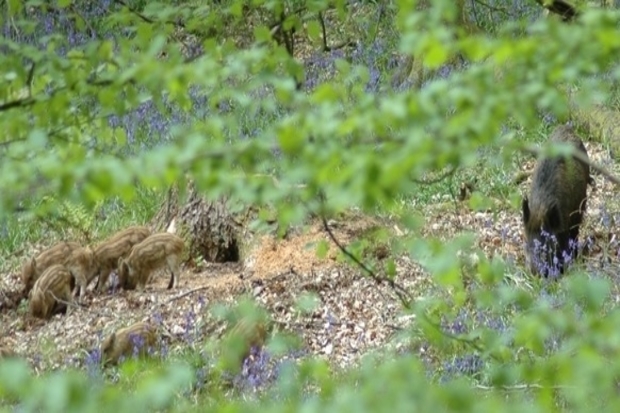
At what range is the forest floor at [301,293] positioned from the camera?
691 cm

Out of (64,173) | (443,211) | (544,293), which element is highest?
(64,173)

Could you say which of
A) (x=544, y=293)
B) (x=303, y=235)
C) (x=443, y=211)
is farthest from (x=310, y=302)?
(x=443, y=211)

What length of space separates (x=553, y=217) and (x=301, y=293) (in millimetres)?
1564

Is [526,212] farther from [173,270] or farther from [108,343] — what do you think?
[108,343]

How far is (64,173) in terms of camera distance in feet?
7.67

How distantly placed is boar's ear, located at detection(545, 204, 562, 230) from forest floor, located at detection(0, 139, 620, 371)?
275 millimetres

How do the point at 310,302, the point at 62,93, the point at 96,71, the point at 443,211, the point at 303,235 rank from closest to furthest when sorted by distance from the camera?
1. the point at 310,302
2. the point at 62,93
3. the point at 96,71
4. the point at 303,235
5. the point at 443,211

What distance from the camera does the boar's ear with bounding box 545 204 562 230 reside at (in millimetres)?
7129

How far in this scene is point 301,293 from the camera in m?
7.33

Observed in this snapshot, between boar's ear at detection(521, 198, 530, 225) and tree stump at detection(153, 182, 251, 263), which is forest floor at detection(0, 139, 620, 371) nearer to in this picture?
tree stump at detection(153, 182, 251, 263)

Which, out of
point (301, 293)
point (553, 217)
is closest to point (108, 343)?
point (301, 293)

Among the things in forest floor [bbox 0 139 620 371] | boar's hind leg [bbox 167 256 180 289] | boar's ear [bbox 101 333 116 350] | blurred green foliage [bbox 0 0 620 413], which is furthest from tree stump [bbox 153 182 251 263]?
blurred green foliage [bbox 0 0 620 413]

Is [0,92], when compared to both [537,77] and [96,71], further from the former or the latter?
[537,77]

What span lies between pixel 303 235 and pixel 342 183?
222 inches
